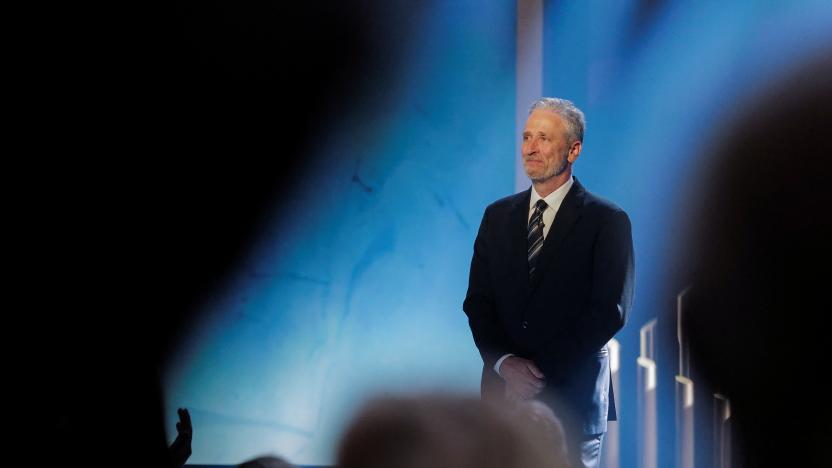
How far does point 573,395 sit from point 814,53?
1.58 metres

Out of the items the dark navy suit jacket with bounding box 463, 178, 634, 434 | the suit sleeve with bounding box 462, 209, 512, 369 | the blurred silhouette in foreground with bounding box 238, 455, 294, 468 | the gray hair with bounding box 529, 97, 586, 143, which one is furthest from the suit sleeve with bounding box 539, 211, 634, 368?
the blurred silhouette in foreground with bounding box 238, 455, 294, 468

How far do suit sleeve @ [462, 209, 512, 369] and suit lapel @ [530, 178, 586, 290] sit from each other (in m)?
0.16

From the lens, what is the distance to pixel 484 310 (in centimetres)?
273

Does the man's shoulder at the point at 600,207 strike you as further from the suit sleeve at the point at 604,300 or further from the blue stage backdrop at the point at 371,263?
the blue stage backdrop at the point at 371,263

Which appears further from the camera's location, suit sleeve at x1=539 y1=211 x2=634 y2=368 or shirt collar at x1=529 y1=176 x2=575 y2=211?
shirt collar at x1=529 y1=176 x2=575 y2=211

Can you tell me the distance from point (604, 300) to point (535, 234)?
304 mm

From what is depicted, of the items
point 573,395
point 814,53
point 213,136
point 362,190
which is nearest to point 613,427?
point 573,395

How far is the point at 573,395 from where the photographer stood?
2580mm

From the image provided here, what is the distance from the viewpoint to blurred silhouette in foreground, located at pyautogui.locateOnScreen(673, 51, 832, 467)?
311cm

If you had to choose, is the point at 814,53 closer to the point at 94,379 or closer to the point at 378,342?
the point at 378,342

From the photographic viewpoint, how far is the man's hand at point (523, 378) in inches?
101

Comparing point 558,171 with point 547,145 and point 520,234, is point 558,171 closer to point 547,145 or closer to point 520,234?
point 547,145

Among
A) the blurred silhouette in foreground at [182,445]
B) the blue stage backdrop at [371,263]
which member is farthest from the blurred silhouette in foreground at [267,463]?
the blue stage backdrop at [371,263]

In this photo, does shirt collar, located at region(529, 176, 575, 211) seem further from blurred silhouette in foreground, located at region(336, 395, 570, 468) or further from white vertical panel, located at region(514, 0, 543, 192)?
blurred silhouette in foreground, located at region(336, 395, 570, 468)
